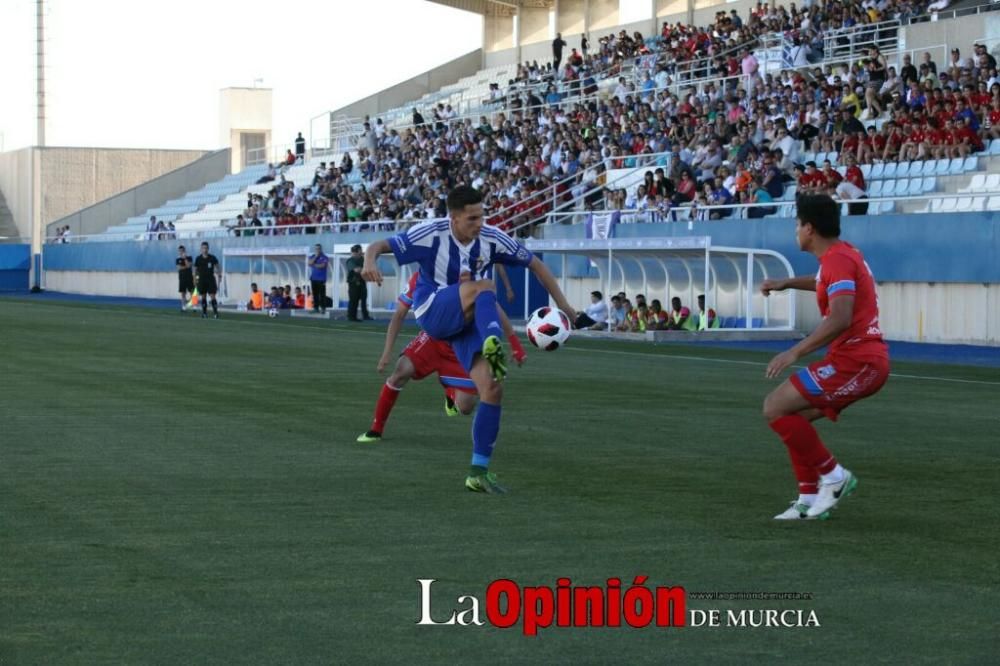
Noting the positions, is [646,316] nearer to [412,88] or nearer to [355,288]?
[355,288]

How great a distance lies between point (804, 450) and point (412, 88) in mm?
57262

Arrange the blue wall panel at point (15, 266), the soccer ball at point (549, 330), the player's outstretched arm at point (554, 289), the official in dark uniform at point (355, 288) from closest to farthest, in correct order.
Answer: the player's outstretched arm at point (554, 289) < the soccer ball at point (549, 330) < the official in dark uniform at point (355, 288) < the blue wall panel at point (15, 266)

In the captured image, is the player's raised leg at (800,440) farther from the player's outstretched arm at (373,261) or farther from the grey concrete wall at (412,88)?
the grey concrete wall at (412,88)

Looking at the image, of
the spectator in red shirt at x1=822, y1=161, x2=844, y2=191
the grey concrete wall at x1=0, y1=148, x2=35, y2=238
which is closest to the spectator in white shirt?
the spectator in red shirt at x1=822, y1=161, x2=844, y2=191

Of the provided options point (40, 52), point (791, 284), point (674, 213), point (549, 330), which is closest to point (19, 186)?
point (40, 52)

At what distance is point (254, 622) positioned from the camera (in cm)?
602

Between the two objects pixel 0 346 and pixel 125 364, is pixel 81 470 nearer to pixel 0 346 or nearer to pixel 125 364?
pixel 125 364

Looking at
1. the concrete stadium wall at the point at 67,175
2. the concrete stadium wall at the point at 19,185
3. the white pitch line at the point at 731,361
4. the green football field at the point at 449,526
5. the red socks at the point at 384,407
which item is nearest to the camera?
the green football field at the point at 449,526

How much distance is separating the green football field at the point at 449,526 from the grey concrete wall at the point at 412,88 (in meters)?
48.1

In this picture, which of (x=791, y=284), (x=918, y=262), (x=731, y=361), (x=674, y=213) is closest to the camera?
(x=791, y=284)

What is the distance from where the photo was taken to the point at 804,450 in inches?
331

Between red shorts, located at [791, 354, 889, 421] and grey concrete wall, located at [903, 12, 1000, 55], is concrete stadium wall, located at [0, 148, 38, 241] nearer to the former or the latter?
grey concrete wall, located at [903, 12, 1000, 55]

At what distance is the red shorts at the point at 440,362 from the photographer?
1222 cm

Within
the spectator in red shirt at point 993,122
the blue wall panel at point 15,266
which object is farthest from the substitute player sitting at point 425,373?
the blue wall panel at point 15,266
